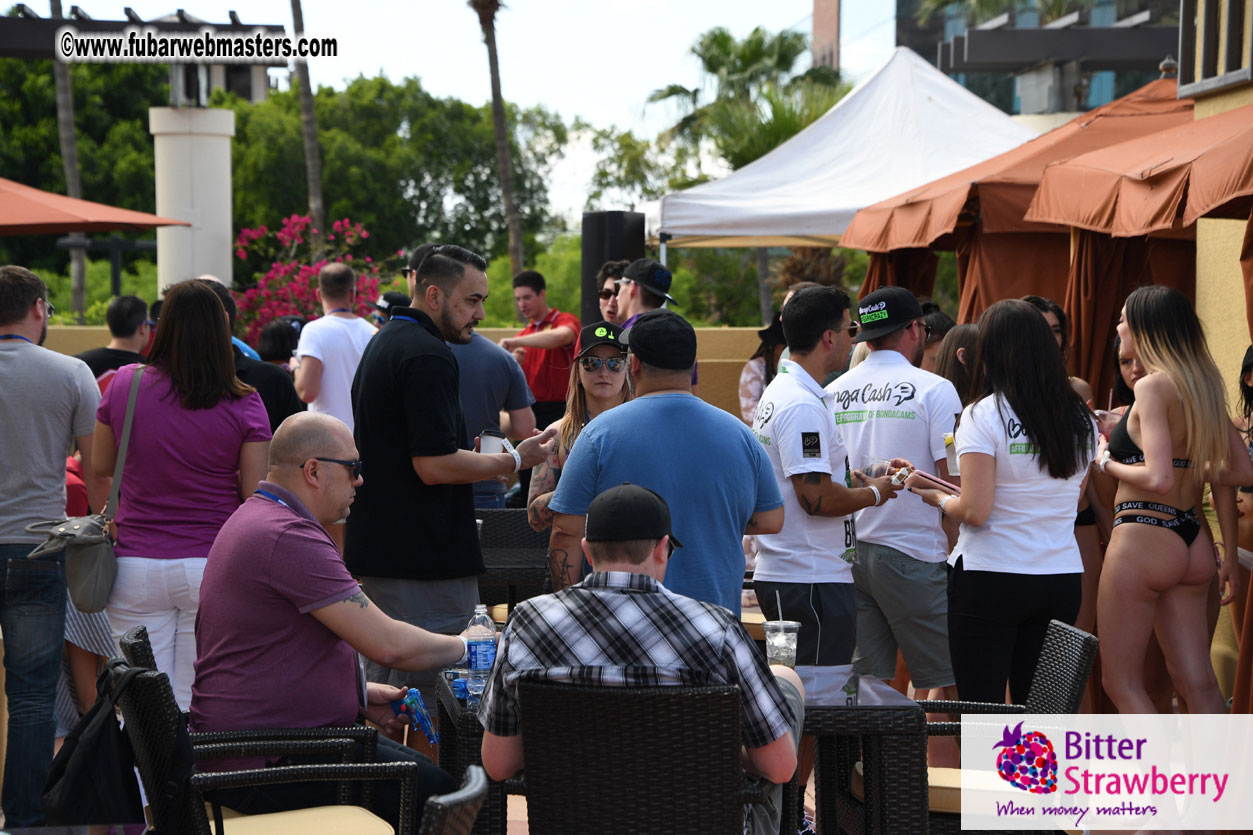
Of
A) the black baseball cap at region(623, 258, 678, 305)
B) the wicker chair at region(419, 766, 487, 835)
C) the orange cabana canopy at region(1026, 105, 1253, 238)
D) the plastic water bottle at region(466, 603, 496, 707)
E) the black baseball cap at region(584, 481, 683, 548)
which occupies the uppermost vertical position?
the orange cabana canopy at region(1026, 105, 1253, 238)

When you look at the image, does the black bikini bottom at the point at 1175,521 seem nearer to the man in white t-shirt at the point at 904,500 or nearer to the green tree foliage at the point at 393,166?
the man in white t-shirt at the point at 904,500

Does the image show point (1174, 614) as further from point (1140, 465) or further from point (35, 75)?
point (35, 75)

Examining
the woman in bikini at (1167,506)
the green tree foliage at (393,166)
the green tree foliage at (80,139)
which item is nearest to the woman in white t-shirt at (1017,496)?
the woman in bikini at (1167,506)

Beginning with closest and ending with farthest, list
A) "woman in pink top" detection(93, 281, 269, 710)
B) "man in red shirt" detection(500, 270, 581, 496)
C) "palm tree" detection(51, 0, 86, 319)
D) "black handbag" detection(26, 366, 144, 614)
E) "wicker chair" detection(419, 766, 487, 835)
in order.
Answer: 1. "wicker chair" detection(419, 766, 487, 835)
2. "black handbag" detection(26, 366, 144, 614)
3. "woman in pink top" detection(93, 281, 269, 710)
4. "man in red shirt" detection(500, 270, 581, 496)
5. "palm tree" detection(51, 0, 86, 319)

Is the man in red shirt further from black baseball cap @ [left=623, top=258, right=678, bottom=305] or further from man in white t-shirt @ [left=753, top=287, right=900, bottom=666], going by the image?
man in white t-shirt @ [left=753, top=287, right=900, bottom=666]

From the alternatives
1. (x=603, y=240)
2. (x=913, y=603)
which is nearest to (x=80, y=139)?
(x=603, y=240)

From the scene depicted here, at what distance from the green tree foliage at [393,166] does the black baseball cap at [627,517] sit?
39512 millimetres

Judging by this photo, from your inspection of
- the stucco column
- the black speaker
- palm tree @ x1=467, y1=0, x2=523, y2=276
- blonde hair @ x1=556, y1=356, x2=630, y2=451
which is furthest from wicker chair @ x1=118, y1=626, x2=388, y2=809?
palm tree @ x1=467, y1=0, x2=523, y2=276

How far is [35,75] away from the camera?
36.2 m

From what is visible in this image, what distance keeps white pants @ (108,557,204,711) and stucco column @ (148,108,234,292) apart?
44.8ft

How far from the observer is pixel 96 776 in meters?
2.87

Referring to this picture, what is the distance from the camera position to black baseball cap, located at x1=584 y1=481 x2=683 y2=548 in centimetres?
269

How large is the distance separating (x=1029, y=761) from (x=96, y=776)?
243 centimetres

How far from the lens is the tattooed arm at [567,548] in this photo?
347 centimetres
